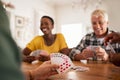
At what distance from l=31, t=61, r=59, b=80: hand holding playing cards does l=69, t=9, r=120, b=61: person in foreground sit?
108 cm

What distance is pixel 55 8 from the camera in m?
7.41

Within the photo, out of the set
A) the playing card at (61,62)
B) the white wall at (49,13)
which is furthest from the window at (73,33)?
the playing card at (61,62)

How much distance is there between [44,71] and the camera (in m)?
1.01

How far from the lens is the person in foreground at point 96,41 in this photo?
2.09 m

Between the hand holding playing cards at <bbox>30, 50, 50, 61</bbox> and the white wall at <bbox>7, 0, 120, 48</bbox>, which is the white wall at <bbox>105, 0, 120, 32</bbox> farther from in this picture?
the hand holding playing cards at <bbox>30, 50, 50, 61</bbox>

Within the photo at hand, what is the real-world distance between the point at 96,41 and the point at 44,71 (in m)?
1.66

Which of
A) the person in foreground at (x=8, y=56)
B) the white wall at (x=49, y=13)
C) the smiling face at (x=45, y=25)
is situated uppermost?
the white wall at (x=49, y=13)

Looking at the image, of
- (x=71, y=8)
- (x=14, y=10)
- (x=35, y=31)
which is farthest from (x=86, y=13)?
(x=14, y=10)

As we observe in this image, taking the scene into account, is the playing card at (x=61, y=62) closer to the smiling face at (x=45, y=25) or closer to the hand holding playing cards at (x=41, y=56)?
the hand holding playing cards at (x=41, y=56)

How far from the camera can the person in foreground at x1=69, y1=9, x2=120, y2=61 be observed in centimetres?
209

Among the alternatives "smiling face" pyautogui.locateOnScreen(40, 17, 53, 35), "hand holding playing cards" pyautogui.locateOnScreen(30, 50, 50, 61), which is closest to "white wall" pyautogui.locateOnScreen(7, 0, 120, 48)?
"smiling face" pyautogui.locateOnScreen(40, 17, 53, 35)

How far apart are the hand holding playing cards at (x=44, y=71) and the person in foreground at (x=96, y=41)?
108 centimetres

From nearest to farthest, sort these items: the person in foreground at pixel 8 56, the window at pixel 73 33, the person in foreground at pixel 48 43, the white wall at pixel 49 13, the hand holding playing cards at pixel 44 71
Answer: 1. the person in foreground at pixel 8 56
2. the hand holding playing cards at pixel 44 71
3. the person in foreground at pixel 48 43
4. the white wall at pixel 49 13
5. the window at pixel 73 33

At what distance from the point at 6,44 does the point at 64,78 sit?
32.7 inches
